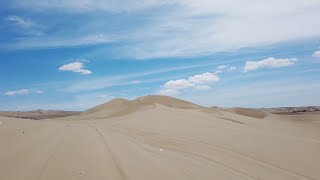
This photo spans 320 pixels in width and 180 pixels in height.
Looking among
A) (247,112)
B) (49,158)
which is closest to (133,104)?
(247,112)

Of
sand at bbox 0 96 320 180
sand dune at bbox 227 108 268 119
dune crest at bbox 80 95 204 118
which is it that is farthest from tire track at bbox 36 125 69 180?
sand dune at bbox 227 108 268 119

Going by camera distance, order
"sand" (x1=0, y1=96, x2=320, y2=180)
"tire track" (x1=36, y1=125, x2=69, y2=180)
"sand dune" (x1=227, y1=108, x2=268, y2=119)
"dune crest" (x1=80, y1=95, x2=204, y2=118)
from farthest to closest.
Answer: "sand dune" (x1=227, y1=108, x2=268, y2=119) → "dune crest" (x1=80, y1=95, x2=204, y2=118) → "sand" (x1=0, y1=96, x2=320, y2=180) → "tire track" (x1=36, y1=125, x2=69, y2=180)

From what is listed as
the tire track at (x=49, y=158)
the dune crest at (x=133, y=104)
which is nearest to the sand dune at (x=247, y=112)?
the dune crest at (x=133, y=104)

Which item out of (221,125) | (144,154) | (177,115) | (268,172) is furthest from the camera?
(177,115)

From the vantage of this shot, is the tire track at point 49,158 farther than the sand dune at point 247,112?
No

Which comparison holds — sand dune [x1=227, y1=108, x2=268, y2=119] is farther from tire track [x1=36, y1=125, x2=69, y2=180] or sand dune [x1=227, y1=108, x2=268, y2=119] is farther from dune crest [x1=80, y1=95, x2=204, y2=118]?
tire track [x1=36, y1=125, x2=69, y2=180]

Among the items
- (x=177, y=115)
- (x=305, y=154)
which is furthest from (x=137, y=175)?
(x=177, y=115)

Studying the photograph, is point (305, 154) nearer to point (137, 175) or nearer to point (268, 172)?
point (268, 172)

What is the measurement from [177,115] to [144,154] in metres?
9.82

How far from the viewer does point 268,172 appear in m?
7.38

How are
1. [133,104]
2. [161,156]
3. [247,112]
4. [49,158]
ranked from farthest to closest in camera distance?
[247,112] → [133,104] → [161,156] → [49,158]

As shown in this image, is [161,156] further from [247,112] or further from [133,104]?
[247,112]

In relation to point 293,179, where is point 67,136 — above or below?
above

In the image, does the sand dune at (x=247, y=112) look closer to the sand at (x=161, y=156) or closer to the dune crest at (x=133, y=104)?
the dune crest at (x=133, y=104)
